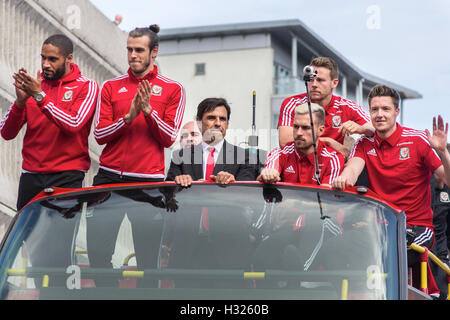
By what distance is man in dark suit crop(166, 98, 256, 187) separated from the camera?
6.41 m

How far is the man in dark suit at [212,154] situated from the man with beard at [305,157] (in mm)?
392

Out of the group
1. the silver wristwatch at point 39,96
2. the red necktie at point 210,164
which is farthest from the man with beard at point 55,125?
the red necktie at point 210,164

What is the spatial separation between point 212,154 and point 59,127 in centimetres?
127

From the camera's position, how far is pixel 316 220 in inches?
144

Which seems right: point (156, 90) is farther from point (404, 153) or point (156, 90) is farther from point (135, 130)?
point (404, 153)

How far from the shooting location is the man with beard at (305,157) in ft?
18.7

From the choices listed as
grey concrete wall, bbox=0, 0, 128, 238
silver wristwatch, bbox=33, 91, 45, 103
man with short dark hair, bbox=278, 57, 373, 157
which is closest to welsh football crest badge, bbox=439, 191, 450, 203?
man with short dark hair, bbox=278, 57, 373, 157

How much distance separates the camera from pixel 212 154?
6664mm

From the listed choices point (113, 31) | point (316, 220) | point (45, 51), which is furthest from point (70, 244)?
point (113, 31)

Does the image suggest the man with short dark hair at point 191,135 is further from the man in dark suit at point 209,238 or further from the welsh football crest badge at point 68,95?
the man in dark suit at point 209,238

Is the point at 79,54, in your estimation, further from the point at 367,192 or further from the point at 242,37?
the point at 242,37

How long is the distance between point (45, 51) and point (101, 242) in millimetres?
3136

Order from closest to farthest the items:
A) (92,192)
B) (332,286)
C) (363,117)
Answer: (332,286) < (92,192) < (363,117)

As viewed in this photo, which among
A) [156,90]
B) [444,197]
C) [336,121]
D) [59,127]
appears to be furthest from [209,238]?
[444,197]
